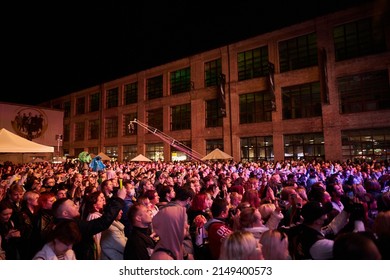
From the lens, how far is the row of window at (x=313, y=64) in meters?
20.1

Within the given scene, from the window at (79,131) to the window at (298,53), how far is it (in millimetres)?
30994

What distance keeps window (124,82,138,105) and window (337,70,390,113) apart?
2369cm

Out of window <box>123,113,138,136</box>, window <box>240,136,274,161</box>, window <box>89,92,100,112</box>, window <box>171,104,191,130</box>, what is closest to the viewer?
window <box>240,136,274,161</box>

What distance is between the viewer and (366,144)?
20.0 m

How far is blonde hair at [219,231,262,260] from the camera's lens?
2447 millimetres

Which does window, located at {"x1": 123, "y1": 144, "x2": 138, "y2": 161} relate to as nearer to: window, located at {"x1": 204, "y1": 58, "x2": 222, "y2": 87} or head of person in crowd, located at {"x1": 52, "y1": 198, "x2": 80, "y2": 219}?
window, located at {"x1": 204, "y1": 58, "x2": 222, "y2": 87}

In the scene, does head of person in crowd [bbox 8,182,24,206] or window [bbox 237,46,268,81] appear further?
window [bbox 237,46,268,81]

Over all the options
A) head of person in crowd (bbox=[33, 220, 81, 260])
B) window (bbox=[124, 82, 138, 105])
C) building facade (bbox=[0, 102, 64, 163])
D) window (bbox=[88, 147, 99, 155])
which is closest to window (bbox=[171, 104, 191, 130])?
window (bbox=[124, 82, 138, 105])

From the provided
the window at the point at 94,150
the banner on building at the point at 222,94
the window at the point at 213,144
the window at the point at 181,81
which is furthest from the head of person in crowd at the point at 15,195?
the window at the point at 94,150

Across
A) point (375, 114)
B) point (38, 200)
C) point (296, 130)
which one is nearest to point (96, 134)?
point (296, 130)

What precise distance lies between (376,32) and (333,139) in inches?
330

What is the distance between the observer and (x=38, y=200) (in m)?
4.61

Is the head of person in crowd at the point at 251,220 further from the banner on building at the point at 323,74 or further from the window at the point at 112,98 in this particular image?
the window at the point at 112,98

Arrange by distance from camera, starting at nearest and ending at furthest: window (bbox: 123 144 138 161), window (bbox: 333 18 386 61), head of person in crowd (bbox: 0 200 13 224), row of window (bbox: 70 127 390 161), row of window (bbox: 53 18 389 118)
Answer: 1. head of person in crowd (bbox: 0 200 13 224)
2. row of window (bbox: 70 127 390 161)
3. window (bbox: 333 18 386 61)
4. row of window (bbox: 53 18 389 118)
5. window (bbox: 123 144 138 161)
